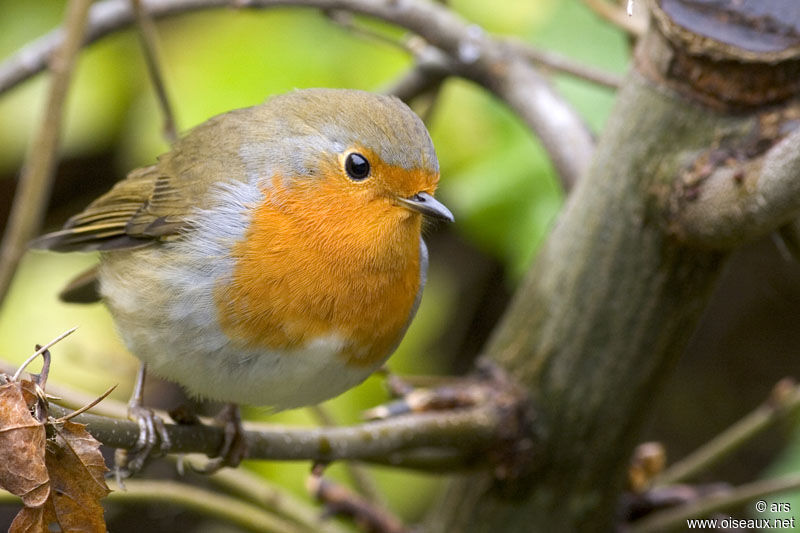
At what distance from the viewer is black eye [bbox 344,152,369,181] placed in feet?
7.52

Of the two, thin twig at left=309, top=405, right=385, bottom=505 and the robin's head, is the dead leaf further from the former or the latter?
thin twig at left=309, top=405, right=385, bottom=505

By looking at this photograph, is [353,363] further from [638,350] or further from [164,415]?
[638,350]

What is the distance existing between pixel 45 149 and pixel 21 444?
1.45 metres

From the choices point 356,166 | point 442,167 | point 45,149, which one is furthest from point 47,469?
point 442,167

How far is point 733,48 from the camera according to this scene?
7.17ft

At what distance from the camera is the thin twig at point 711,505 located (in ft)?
7.95

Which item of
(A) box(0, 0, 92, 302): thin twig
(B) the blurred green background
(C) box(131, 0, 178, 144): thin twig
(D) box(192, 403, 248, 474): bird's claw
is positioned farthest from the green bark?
(A) box(0, 0, 92, 302): thin twig

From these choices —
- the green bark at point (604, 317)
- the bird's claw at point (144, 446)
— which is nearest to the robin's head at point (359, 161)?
the green bark at point (604, 317)

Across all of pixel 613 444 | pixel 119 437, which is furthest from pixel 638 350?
pixel 119 437

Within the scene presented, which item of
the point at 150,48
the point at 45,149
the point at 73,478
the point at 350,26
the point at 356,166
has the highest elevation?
the point at 350,26

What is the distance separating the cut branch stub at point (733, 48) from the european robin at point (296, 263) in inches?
Answer: 25.2

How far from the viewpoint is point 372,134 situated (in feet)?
7.46

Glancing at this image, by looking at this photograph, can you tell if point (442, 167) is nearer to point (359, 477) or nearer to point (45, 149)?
point (359, 477)

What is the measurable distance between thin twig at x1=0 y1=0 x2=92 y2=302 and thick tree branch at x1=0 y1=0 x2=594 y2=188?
1.10 ft
